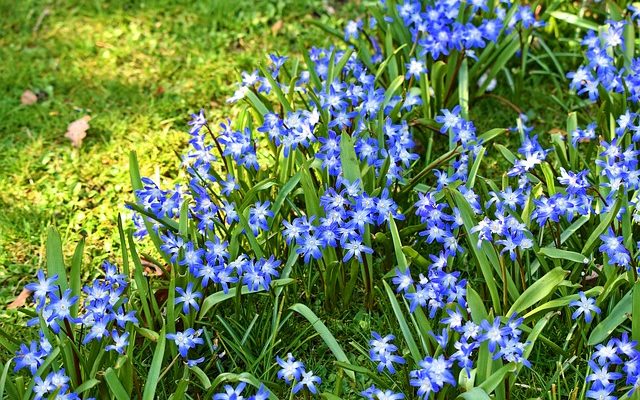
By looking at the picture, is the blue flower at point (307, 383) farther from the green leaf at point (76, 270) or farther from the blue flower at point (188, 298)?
the green leaf at point (76, 270)

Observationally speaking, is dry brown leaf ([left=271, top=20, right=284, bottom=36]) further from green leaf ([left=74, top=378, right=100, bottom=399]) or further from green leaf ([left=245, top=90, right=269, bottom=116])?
green leaf ([left=74, top=378, right=100, bottom=399])

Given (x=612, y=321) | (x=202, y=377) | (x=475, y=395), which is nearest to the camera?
(x=475, y=395)

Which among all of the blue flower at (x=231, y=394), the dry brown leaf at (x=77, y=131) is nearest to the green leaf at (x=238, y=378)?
the blue flower at (x=231, y=394)

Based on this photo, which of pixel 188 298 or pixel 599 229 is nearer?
pixel 188 298

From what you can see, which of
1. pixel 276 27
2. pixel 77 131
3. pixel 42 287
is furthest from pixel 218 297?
pixel 276 27

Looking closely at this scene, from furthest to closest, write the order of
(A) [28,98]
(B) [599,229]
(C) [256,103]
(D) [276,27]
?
(D) [276,27]
(A) [28,98]
(C) [256,103]
(B) [599,229]

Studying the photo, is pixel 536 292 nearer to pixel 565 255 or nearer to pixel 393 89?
pixel 565 255
